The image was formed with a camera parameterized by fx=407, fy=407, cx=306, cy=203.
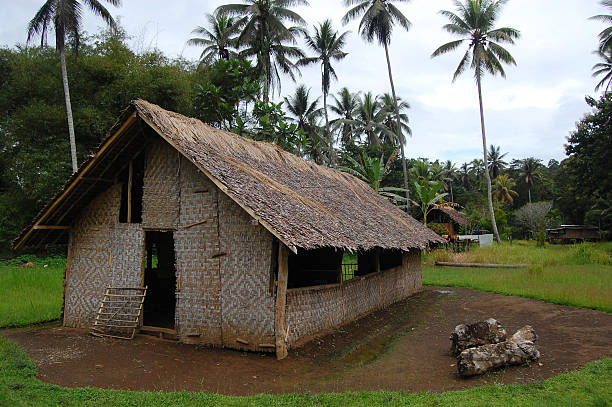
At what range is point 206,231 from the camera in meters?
7.02

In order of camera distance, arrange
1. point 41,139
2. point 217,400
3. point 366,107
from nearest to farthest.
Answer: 1. point 217,400
2. point 41,139
3. point 366,107

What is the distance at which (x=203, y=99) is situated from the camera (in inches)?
799

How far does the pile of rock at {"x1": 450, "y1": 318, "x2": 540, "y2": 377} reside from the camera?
5453mm

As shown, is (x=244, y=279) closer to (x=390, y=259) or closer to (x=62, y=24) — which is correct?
(x=390, y=259)

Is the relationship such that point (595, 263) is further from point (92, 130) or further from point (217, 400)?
point (92, 130)

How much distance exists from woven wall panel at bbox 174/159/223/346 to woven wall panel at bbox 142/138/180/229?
199mm

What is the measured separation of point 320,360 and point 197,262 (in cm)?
263

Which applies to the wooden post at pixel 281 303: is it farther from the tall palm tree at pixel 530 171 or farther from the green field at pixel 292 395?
the tall palm tree at pixel 530 171

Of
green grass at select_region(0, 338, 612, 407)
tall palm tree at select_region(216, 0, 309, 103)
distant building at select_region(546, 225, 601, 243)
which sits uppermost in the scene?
tall palm tree at select_region(216, 0, 309, 103)

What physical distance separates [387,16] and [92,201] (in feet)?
71.1

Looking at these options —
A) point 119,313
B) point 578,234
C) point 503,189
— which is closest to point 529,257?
point 119,313

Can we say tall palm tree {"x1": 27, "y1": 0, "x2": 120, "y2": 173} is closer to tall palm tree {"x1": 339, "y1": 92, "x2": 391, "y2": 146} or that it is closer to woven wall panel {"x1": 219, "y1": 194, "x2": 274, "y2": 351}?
woven wall panel {"x1": 219, "y1": 194, "x2": 274, "y2": 351}

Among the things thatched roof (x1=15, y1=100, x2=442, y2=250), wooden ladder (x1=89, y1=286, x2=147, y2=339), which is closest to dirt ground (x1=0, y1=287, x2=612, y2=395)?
wooden ladder (x1=89, y1=286, x2=147, y2=339)

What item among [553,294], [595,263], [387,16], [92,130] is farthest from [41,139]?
[595,263]
